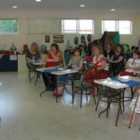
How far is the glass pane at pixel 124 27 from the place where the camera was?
10688 millimetres

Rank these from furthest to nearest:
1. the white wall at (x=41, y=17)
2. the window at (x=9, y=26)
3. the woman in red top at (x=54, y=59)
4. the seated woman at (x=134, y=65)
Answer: the window at (x=9, y=26), the white wall at (x=41, y=17), the woman in red top at (x=54, y=59), the seated woman at (x=134, y=65)

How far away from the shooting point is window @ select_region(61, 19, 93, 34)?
10.2 m

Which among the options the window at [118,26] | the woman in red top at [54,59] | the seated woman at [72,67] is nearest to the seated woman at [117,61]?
the seated woman at [72,67]

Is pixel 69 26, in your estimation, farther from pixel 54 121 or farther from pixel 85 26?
pixel 54 121

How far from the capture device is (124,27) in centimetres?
1073

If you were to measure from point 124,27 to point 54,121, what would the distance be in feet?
25.6

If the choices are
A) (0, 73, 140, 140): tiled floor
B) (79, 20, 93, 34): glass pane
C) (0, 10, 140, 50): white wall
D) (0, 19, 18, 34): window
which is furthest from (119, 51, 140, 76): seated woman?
(0, 19, 18, 34): window

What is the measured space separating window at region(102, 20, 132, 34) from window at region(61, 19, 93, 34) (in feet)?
2.20

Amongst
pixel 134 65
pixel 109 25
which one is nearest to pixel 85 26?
pixel 109 25

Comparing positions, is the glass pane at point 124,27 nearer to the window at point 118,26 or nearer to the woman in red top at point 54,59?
the window at point 118,26

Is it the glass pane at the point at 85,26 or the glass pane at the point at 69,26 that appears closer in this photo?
the glass pane at the point at 69,26

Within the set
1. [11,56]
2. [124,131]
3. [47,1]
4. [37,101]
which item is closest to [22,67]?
[11,56]

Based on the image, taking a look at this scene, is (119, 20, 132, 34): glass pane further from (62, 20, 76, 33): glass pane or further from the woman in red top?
the woman in red top

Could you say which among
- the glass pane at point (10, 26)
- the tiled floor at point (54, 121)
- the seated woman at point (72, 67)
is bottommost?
the tiled floor at point (54, 121)
